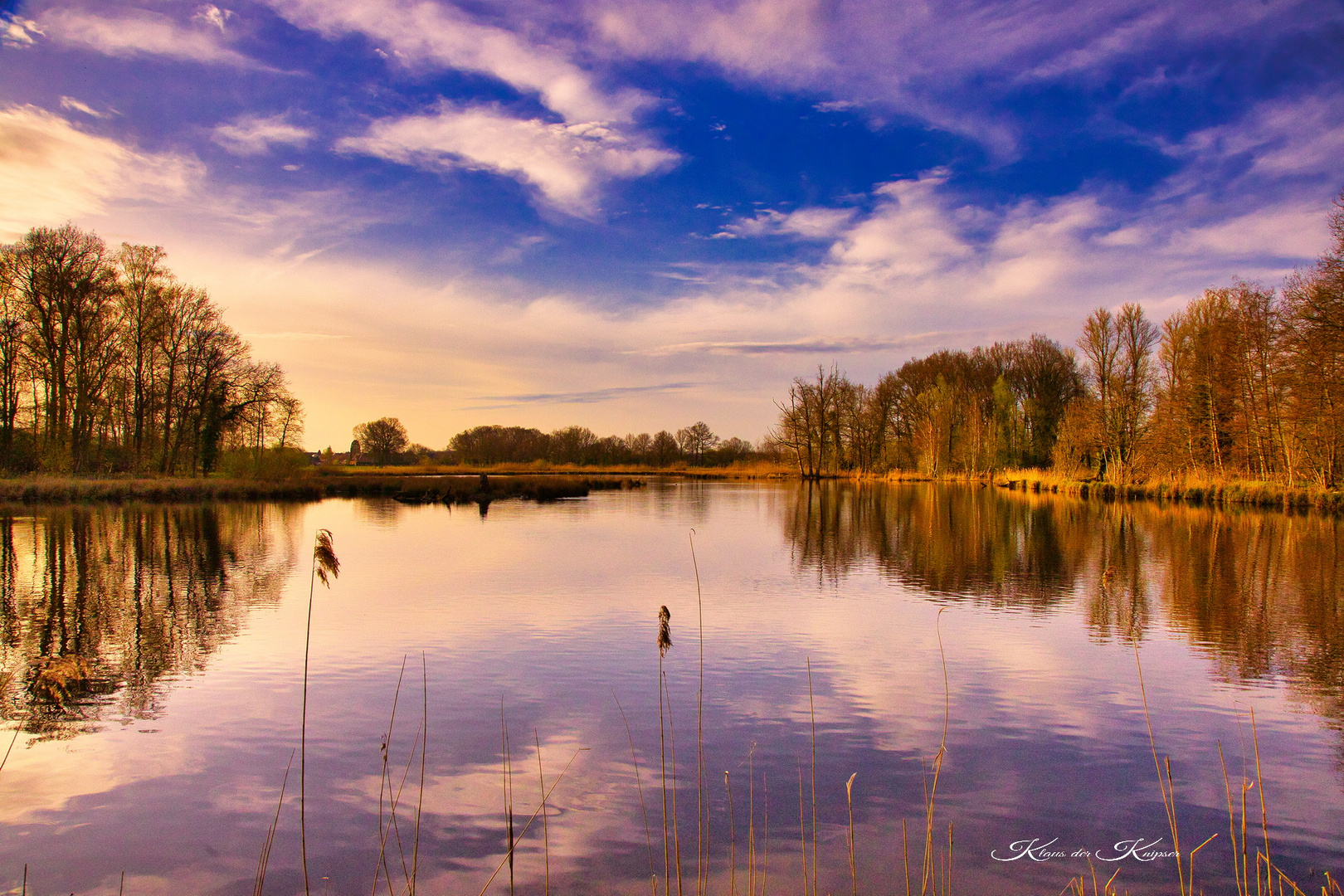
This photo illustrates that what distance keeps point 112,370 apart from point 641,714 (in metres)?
34.5

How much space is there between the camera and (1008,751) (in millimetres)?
4629

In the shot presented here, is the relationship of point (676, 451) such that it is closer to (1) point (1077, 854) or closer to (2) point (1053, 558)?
(2) point (1053, 558)

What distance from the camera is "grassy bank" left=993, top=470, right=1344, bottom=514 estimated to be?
24281 mm

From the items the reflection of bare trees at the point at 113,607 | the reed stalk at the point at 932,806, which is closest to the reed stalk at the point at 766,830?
the reed stalk at the point at 932,806

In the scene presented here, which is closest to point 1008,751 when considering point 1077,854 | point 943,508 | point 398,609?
point 1077,854

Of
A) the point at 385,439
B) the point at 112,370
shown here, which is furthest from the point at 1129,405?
the point at 385,439

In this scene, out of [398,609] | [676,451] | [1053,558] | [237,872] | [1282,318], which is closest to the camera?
[237,872]

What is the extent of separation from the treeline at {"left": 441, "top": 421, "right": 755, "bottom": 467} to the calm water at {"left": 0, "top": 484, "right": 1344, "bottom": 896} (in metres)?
62.2

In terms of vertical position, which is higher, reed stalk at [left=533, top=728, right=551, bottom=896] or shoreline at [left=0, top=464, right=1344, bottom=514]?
shoreline at [left=0, top=464, right=1344, bottom=514]

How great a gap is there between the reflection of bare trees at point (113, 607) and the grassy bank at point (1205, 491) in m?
30.3

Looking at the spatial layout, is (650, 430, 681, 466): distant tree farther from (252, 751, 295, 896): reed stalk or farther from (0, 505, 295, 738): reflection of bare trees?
(252, 751, 295, 896): reed stalk

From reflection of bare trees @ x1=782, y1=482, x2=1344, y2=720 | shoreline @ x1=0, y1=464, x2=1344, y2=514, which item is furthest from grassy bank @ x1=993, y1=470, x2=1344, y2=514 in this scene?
reflection of bare trees @ x1=782, y1=482, x2=1344, y2=720

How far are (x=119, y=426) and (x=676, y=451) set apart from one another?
174 ft

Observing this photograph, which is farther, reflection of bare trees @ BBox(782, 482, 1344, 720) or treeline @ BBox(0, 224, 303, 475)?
treeline @ BBox(0, 224, 303, 475)
